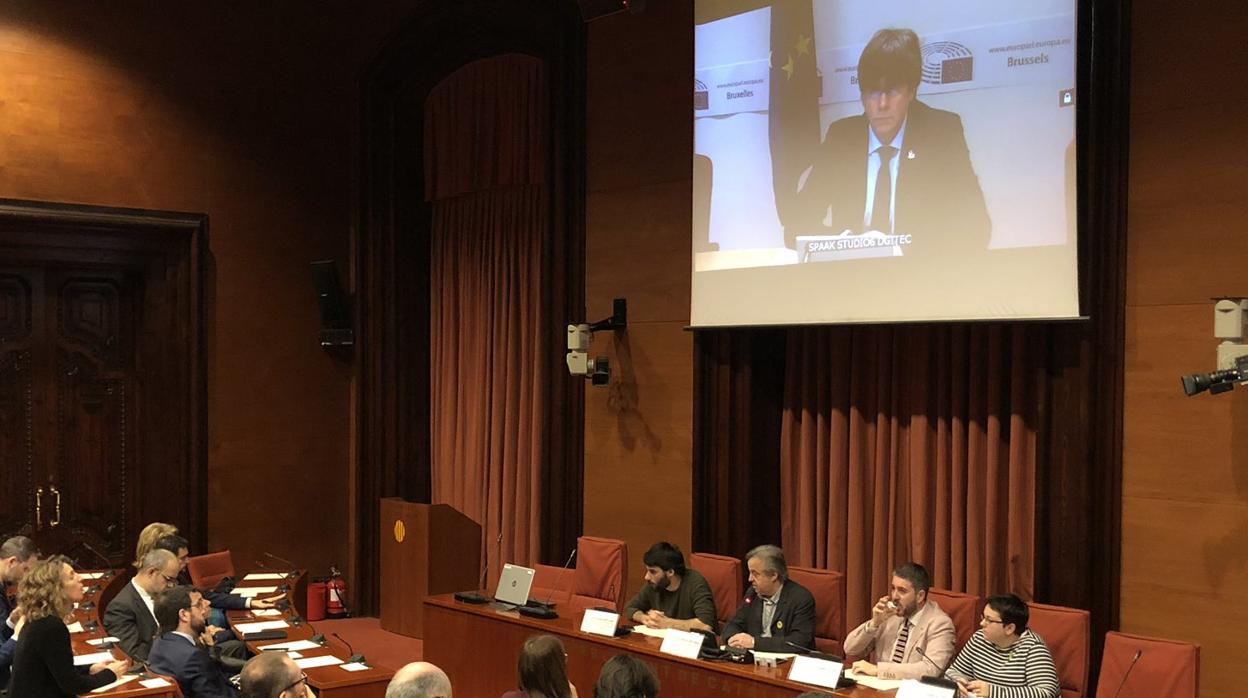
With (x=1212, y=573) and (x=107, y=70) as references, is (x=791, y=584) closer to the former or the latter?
(x=1212, y=573)

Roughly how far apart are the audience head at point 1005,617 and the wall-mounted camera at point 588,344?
124 inches

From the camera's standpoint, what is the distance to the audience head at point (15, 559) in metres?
5.14

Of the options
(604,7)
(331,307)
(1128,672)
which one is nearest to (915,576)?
(1128,672)

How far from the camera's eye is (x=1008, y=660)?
14.3ft

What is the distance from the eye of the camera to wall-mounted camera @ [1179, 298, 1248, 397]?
13.6ft

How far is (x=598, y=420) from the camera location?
7.12 meters

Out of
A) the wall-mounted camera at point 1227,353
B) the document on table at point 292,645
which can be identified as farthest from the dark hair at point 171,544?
the wall-mounted camera at point 1227,353

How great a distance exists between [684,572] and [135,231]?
498 cm

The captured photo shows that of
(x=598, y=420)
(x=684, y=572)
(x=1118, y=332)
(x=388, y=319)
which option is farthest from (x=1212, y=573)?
(x=388, y=319)

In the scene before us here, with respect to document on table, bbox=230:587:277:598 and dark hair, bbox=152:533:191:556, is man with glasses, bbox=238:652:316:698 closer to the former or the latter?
dark hair, bbox=152:533:191:556

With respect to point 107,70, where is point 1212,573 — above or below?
below

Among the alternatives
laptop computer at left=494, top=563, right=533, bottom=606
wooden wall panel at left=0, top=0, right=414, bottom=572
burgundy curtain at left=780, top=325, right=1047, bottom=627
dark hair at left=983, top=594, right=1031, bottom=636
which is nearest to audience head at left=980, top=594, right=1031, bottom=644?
dark hair at left=983, top=594, right=1031, bottom=636

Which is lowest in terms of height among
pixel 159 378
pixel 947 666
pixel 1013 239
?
pixel 947 666

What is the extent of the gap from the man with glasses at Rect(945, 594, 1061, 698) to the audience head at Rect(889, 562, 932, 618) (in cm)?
31
